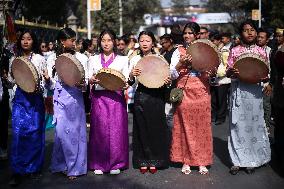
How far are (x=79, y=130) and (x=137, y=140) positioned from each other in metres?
0.73

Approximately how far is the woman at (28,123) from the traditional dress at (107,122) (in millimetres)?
614

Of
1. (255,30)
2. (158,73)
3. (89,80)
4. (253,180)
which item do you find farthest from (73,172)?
(255,30)

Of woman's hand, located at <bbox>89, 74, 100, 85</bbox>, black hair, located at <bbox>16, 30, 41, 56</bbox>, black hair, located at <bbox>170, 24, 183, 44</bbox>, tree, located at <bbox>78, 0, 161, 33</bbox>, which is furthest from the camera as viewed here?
tree, located at <bbox>78, 0, 161, 33</bbox>

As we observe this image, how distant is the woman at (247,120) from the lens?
516 cm

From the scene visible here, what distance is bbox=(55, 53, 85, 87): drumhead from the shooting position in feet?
15.9

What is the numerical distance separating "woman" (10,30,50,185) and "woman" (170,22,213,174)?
5.35 ft

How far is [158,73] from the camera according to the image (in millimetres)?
5020

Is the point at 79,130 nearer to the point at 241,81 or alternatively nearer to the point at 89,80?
the point at 89,80

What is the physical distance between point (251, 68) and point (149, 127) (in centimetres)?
140

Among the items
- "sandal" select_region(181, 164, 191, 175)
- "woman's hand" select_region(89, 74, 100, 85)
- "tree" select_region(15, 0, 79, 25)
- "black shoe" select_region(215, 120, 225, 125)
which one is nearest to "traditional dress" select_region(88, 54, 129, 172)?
"woman's hand" select_region(89, 74, 100, 85)

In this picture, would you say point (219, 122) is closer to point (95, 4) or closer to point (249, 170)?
point (249, 170)

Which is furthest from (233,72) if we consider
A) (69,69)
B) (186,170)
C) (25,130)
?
(25,130)

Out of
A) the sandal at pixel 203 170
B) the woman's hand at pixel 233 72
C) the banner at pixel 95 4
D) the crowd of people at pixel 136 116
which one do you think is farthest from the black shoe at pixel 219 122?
the banner at pixel 95 4

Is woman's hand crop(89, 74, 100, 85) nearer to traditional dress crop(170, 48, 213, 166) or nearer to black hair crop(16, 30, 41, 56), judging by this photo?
black hair crop(16, 30, 41, 56)
